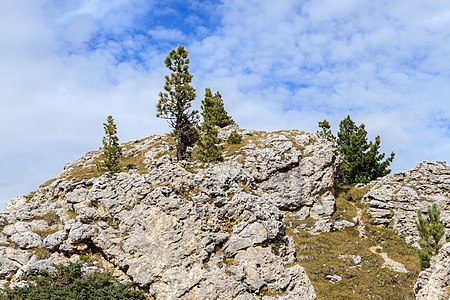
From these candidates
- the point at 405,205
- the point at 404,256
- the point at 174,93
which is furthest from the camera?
the point at 174,93

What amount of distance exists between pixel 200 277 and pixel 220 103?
171 ft

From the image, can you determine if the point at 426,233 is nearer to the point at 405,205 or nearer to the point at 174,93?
the point at 405,205

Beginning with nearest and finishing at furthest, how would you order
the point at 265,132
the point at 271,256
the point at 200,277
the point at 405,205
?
the point at 200,277 < the point at 271,256 < the point at 405,205 < the point at 265,132

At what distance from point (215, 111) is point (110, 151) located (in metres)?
25.9

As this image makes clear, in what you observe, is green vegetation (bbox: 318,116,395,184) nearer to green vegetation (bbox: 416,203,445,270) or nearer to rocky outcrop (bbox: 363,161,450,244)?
rocky outcrop (bbox: 363,161,450,244)

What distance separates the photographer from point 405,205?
41.7 metres

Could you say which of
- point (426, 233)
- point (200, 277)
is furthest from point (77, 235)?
point (426, 233)

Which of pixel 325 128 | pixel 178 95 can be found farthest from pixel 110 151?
pixel 325 128

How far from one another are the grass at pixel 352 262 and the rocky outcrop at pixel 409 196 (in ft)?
6.07

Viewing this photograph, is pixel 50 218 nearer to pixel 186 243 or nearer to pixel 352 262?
pixel 186 243

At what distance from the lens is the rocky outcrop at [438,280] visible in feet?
54.3

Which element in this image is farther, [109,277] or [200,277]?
[109,277]

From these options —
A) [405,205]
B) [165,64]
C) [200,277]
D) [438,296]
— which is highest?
[165,64]

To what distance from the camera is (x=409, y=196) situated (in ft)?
139
